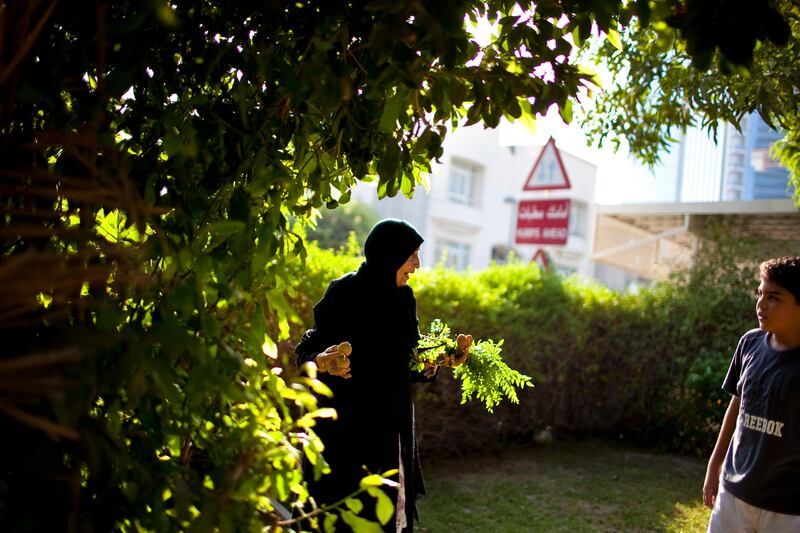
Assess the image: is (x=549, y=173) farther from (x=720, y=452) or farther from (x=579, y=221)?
(x=579, y=221)

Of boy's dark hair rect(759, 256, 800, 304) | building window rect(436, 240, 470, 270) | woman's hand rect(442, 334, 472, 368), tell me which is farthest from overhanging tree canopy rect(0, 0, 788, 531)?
building window rect(436, 240, 470, 270)

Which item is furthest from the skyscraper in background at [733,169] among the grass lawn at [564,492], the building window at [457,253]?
the building window at [457,253]

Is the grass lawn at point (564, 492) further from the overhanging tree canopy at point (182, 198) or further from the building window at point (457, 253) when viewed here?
the building window at point (457, 253)

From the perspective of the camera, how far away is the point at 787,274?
3137mm

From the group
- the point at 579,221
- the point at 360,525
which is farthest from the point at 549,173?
the point at 579,221

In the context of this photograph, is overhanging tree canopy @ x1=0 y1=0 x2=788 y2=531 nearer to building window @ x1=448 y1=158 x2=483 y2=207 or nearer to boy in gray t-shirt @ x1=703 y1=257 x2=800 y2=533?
boy in gray t-shirt @ x1=703 y1=257 x2=800 y2=533

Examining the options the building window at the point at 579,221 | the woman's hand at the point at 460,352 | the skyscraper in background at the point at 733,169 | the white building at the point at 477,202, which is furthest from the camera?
the building window at the point at 579,221

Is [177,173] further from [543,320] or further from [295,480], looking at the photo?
[543,320]

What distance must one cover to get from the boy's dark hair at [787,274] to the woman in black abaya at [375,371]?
1.42m

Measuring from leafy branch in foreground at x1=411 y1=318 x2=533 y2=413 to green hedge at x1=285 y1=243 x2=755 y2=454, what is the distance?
3326 mm

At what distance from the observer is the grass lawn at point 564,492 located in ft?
19.5

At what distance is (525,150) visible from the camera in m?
32.5

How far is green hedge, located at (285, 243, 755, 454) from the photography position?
7.37 metres

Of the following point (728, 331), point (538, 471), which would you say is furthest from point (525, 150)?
point (538, 471)
